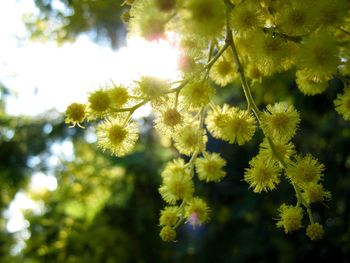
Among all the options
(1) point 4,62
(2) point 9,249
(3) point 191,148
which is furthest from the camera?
(2) point 9,249

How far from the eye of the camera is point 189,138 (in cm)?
181

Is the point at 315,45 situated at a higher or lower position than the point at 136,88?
lower

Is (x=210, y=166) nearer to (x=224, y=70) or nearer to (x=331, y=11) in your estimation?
(x=224, y=70)

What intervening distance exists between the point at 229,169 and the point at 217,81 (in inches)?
91.8

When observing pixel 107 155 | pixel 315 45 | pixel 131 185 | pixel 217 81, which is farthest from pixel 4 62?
pixel 315 45

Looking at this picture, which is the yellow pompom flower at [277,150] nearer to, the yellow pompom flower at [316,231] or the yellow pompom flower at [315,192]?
the yellow pompom flower at [315,192]

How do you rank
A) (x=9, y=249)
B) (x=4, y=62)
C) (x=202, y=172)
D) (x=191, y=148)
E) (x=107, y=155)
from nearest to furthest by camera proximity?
(x=191, y=148), (x=202, y=172), (x=107, y=155), (x=4, y=62), (x=9, y=249)

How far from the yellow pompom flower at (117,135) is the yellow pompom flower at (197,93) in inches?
10.1

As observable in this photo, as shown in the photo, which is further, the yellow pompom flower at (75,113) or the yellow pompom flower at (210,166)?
the yellow pompom flower at (210,166)

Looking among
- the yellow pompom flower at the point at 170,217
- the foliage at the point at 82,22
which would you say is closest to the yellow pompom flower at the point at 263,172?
the yellow pompom flower at the point at 170,217

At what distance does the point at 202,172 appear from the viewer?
202 centimetres

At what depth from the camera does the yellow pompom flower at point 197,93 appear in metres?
1.66

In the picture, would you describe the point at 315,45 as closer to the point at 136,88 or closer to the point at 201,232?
the point at 136,88

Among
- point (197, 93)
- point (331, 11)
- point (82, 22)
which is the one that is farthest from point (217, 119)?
point (82, 22)
